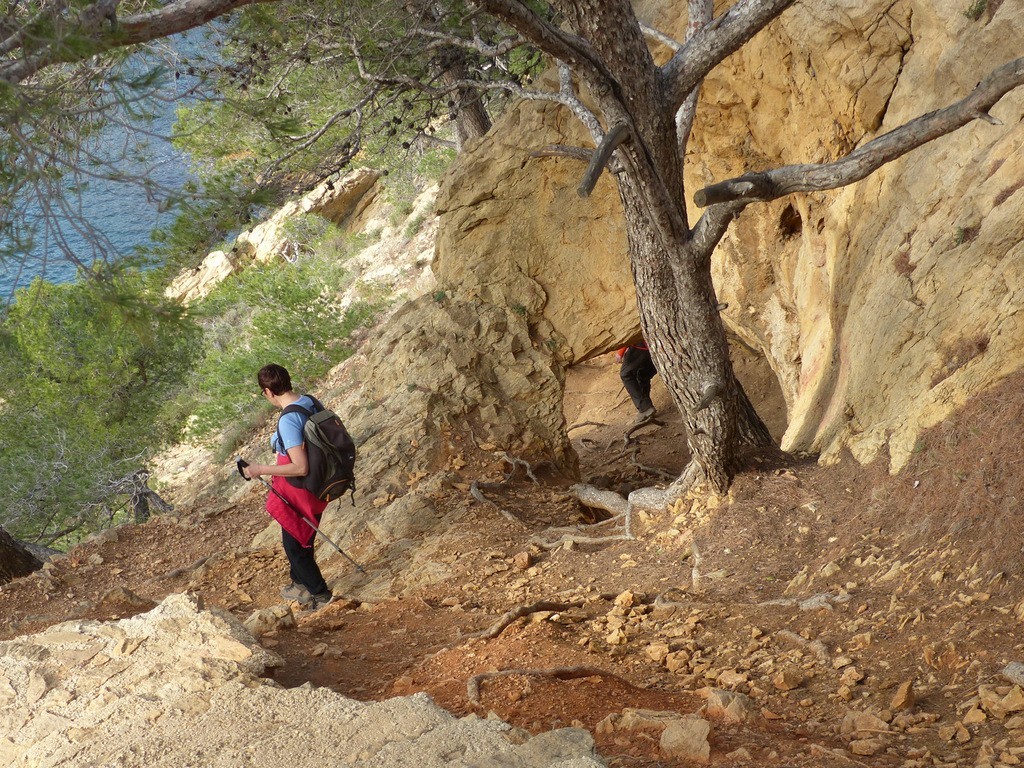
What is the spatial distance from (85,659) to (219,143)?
6789 millimetres

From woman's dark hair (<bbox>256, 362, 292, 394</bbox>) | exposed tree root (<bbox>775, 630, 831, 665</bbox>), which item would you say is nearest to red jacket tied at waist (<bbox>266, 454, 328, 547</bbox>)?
woman's dark hair (<bbox>256, 362, 292, 394</bbox>)

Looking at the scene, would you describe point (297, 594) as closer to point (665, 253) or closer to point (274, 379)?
point (274, 379)

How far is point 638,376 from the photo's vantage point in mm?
11320

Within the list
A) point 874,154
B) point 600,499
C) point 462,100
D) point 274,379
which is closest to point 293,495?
point 274,379

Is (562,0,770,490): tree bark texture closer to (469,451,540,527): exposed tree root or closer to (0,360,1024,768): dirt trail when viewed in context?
(0,360,1024,768): dirt trail

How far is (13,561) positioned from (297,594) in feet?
10.8

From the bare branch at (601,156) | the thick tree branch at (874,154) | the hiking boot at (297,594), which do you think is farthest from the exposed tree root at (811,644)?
the hiking boot at (297,594)

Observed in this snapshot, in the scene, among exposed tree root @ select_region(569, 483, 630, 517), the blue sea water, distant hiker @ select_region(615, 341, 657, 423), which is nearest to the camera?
the blue sea water

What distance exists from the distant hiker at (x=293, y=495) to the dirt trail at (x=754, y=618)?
1.52ft

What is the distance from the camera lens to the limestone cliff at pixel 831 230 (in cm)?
474

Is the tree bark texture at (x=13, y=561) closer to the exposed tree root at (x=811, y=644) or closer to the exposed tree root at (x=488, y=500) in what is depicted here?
the exposed tree root at (x=488, y=500)

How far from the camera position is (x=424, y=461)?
7418 mm

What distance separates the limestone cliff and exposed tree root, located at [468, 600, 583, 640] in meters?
2.05

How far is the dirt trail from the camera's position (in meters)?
2.93
